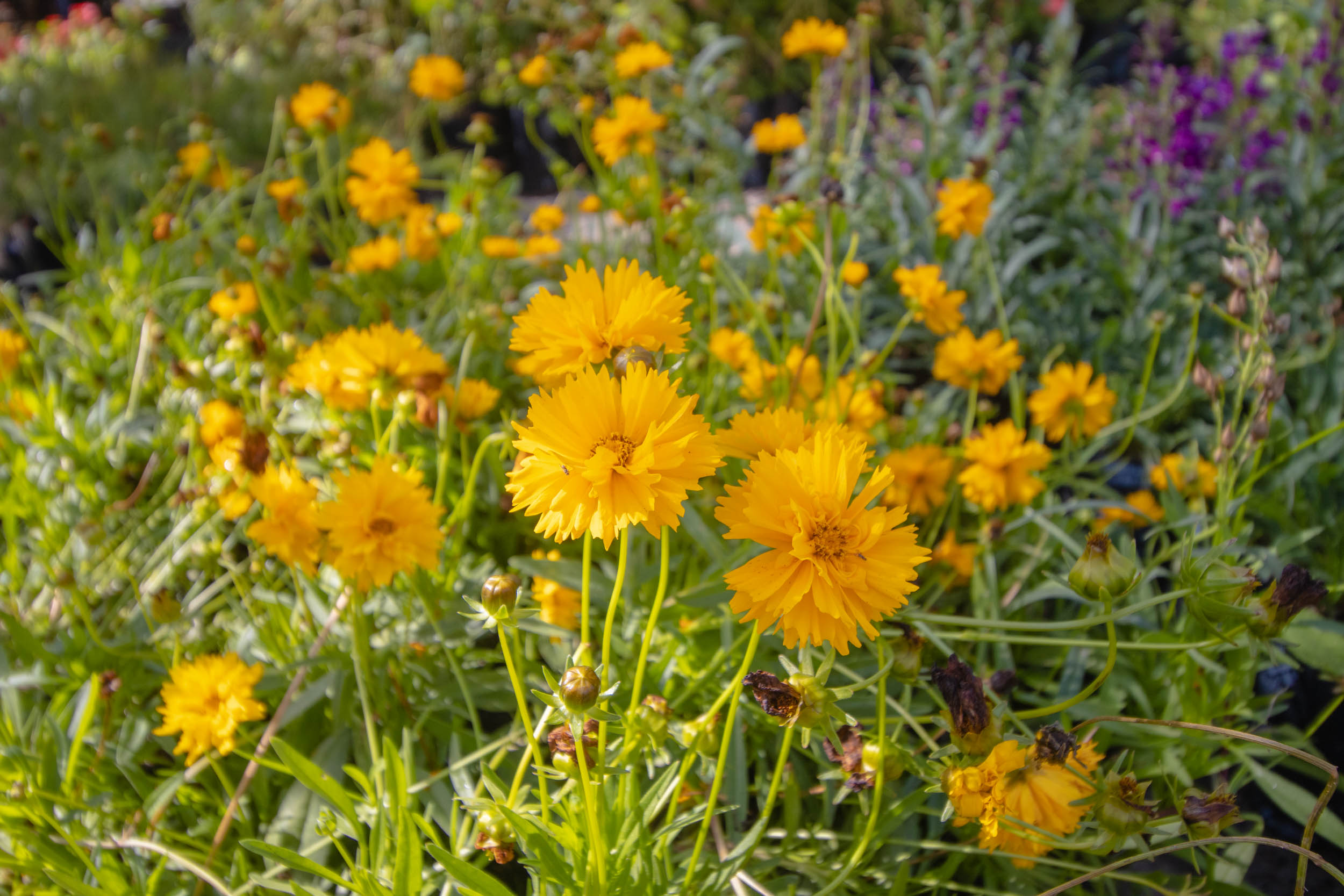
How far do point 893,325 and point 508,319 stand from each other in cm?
90

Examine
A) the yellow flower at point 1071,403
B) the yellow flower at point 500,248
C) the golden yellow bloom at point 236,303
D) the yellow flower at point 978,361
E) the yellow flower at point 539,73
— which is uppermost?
the yellow flower at point 539,73

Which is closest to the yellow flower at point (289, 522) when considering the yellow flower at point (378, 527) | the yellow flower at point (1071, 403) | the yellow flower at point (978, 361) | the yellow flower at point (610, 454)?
the yellow flower at point (378, 527)

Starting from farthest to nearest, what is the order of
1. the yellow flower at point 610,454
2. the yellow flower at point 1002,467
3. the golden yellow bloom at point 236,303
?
the golden yellow bloom at point 236,303, the yellow flower at point 1002,467, the yellow flower at point 610,454

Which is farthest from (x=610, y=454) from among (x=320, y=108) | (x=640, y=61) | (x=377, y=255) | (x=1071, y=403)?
(x=320, y=108)

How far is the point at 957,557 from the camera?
113 cm

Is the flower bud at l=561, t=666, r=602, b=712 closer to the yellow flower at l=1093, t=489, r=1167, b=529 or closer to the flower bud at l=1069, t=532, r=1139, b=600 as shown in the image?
the flower bud at l=1069, t=532, r=1139, b=600

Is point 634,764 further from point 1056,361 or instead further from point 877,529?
point 1056,361

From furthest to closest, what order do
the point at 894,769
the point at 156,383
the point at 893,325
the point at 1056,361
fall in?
the point at 893,325
the point at 1056,361
the point at 156,383
the point at 894,769

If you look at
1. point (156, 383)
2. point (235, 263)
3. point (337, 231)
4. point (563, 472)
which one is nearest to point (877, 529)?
point (563, 472)

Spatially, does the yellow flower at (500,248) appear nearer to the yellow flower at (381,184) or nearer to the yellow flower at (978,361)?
the yellow flower at (381,184)

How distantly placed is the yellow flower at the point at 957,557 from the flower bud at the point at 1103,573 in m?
0.47

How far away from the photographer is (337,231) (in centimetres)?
189

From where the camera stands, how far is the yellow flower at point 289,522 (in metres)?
0.87

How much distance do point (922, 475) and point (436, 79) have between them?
4.43ft
